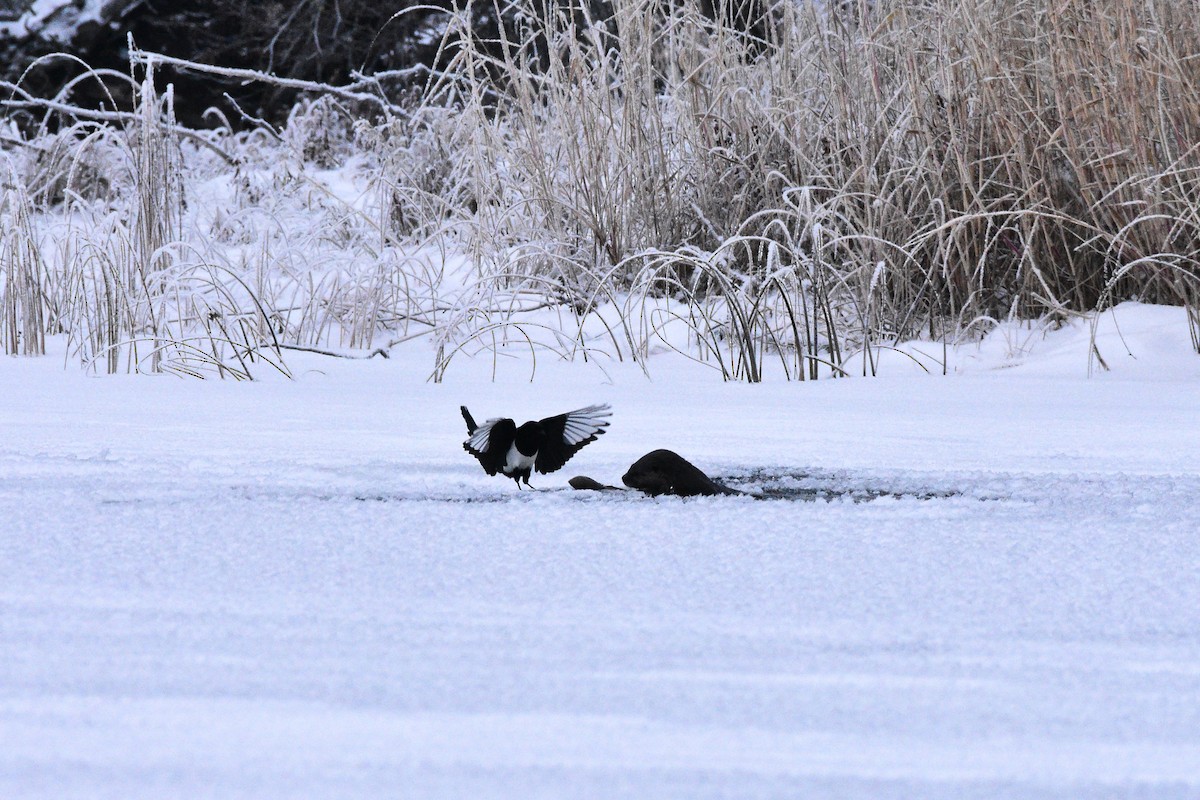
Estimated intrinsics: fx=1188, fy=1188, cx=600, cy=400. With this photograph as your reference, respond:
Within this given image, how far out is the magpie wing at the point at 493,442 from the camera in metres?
1.28

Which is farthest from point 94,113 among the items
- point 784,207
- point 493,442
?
point 493,442

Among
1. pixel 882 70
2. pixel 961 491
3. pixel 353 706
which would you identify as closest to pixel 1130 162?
pixel 882 70

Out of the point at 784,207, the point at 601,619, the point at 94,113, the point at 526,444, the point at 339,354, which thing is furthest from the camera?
the point at 94,113

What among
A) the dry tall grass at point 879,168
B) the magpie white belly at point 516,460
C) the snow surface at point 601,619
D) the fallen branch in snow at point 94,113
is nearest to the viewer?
the snow surface at point 601,619

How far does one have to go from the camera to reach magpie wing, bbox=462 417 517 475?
1276mm

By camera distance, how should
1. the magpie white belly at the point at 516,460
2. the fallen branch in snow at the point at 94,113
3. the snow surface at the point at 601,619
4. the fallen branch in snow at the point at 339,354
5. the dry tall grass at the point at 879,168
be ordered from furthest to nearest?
the fallen branch in snow at the point at 94,113 → the fallen branch in snow at the point at 339,354 → the dry tall grass at the point at 879,168 → the magpie white belly at the point at 516,460 → the snow surface at the point at 601,619

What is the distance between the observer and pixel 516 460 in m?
1.28

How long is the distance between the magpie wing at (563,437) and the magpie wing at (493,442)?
0.04m

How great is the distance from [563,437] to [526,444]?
0.06 m

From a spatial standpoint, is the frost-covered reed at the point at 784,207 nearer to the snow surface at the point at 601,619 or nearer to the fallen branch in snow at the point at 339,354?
the fallen branch in snow at the point at 339,354

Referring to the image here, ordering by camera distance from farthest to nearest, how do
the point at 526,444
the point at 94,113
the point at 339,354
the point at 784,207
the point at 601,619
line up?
the point at 94,113, the point at 784,207, the point at 339,354, the point at 526,444, the point at 601,619

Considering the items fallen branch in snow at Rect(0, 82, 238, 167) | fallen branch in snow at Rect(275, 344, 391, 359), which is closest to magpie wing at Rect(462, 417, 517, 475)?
fallen branch in snow at Rect(275, 344, 391, 359)

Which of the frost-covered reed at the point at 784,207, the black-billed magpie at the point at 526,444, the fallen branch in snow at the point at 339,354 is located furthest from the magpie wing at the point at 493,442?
the fallen branch in snow at the point at 339,354

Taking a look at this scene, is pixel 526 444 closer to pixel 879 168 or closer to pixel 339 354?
pixel 339 354
